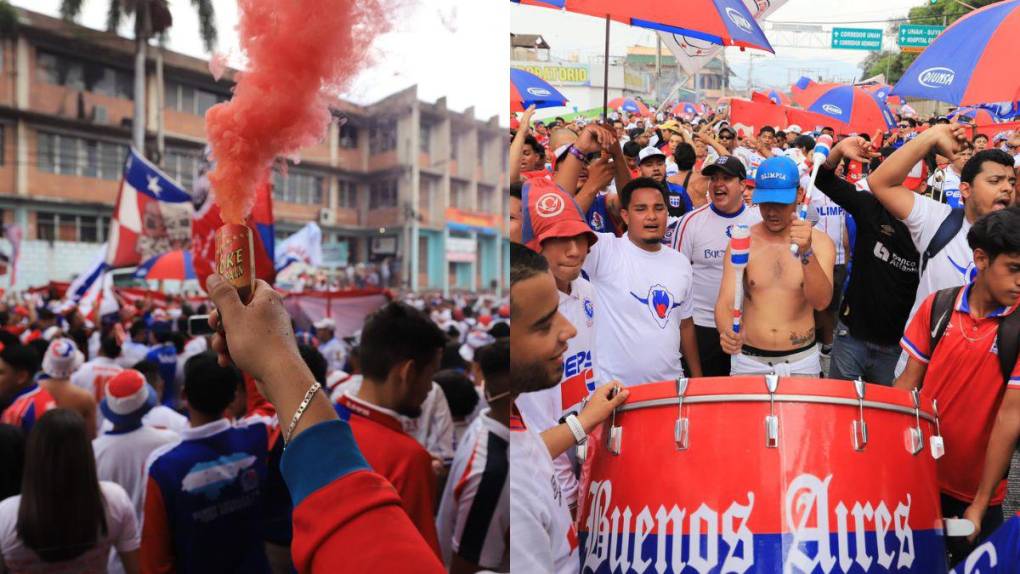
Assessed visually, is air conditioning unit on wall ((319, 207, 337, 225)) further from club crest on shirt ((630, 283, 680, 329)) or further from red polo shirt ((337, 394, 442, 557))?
club crest on shirt ((630, 283, 680, 329))

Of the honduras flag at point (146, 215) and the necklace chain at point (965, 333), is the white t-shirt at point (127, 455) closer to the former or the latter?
the honduras flag at point (146, 215)

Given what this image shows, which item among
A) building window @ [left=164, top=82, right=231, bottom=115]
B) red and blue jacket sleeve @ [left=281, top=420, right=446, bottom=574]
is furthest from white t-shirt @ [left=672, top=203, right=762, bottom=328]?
red and blue jacket sleeve @ [left=281, top=420, right=446, bottom=574]

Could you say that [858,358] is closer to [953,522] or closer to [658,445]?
[953,522]

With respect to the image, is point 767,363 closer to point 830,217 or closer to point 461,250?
point 830,217

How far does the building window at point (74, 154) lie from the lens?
1.90m

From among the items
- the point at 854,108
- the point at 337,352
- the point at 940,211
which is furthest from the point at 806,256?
the point at 854,108

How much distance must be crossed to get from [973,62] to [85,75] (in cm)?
351

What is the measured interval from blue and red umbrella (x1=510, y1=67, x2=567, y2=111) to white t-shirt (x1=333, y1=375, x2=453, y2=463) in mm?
491

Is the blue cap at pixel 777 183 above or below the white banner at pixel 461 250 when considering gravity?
above

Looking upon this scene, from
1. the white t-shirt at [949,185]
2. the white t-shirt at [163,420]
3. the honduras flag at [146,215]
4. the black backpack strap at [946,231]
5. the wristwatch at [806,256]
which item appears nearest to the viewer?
the honduras flag at [146,215]

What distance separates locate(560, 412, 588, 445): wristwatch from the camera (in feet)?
5.09

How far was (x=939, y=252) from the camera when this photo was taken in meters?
3.00

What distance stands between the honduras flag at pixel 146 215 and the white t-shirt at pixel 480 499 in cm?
82

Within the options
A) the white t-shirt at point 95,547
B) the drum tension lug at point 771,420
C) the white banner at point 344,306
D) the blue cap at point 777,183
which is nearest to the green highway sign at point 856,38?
the blue cap at point 777,183
